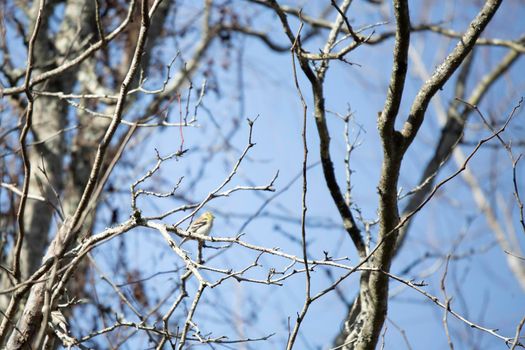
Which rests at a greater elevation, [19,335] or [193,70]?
[193,70]

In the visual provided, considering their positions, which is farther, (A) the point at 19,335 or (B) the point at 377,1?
(B) the point at 377,1

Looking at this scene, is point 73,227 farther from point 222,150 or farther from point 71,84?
point 222,150

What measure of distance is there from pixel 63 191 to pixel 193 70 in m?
2.11

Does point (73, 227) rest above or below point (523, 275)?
below

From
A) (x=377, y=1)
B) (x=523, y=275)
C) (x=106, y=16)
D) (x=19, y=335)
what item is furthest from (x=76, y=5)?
(x=523, y=275)

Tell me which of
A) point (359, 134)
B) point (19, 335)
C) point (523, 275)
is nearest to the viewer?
point (19, 335)

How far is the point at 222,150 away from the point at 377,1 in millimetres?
2114

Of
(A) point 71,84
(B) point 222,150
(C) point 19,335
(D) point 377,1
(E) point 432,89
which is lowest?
(C) point 19,335

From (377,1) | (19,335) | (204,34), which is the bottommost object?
(19,335)

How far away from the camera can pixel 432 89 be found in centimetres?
276

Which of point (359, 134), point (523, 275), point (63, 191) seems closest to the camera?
point (359, 134)

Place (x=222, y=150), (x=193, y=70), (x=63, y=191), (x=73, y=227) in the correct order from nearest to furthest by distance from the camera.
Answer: (x=73, y=227)
(x=63, y=191)
(x=222, y=150)
(x=193, y=70)

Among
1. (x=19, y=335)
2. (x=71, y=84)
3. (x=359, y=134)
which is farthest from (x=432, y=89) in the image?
(x=71, y=84)

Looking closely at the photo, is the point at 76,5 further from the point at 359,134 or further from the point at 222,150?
the point at 359,134
